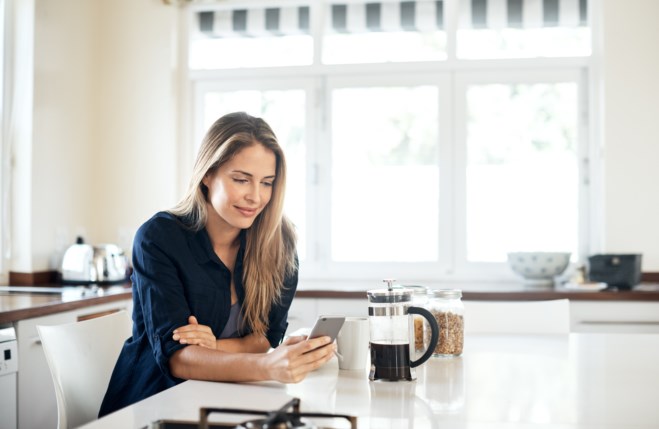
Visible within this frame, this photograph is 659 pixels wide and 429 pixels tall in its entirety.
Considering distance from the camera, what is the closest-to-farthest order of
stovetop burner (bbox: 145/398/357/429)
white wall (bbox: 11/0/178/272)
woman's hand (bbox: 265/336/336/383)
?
1. stovetop burner (bbox: 145/398/357/429)
2. woman's hand (bbox: 265/336/336/383)
3. white wall (bbox: 11/0/178/272)

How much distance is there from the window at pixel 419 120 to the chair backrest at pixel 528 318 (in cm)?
164

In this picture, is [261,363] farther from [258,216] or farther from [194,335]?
[258,216]

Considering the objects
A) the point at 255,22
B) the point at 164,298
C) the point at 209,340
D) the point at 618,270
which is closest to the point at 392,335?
the point at 209,340

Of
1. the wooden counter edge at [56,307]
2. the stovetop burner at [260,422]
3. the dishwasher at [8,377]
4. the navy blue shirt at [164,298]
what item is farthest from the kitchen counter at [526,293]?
the stovetop burner at [260,422]

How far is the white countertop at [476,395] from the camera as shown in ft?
3.66

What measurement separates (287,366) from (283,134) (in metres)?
2.79

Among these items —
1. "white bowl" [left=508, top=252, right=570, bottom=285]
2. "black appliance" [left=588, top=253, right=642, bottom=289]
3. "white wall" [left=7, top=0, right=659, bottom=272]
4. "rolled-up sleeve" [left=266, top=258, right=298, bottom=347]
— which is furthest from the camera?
"white wall" [left=7, top=0, right=659, bottom=272]

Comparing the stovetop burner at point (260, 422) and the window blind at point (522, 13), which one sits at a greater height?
the window blind at point (522, 13)

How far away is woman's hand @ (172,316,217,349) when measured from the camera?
5.01ft

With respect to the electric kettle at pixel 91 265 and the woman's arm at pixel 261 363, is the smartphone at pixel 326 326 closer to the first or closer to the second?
the woman's arm at pixel 261 363

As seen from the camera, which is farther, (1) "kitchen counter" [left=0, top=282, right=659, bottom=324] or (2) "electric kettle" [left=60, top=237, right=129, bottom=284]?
(2) "electric kettle" [left=60, top=237, right=129, bottom=284]

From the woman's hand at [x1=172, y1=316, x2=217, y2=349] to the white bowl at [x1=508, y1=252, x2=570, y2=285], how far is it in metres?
2.24

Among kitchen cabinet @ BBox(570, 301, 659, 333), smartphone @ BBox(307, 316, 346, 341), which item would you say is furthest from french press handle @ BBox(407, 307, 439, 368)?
kitchen cabinet @ BBox(570, 301, 659, 333)

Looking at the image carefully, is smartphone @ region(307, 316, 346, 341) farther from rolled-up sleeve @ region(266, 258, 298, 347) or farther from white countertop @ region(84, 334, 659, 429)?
rolled-up sleeve @ region(266, 258, 298, 347)
